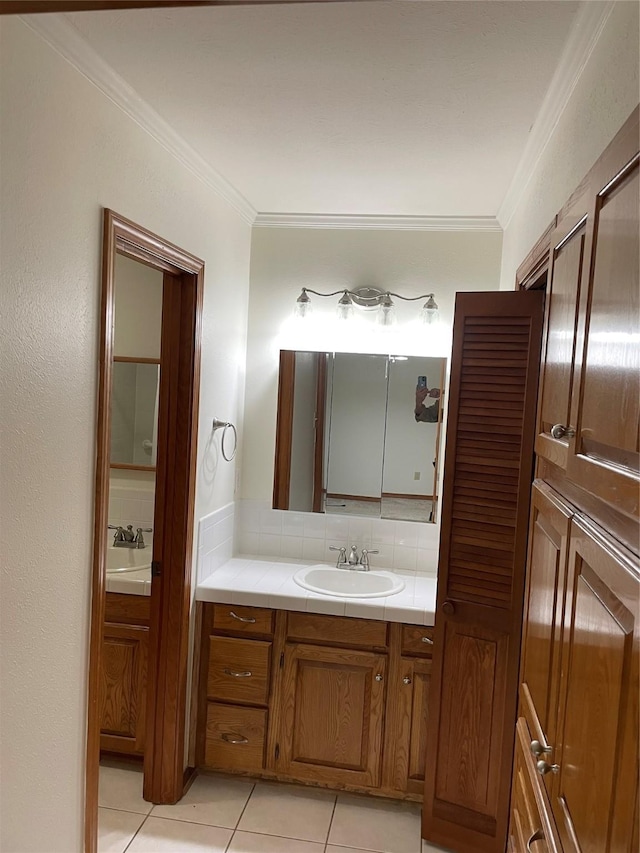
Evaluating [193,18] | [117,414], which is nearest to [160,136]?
[193,18]

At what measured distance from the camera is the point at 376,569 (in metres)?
3.26

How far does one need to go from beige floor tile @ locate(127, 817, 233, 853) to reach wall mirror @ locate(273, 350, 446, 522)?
4.73 feet

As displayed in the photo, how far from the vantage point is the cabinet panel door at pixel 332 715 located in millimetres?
2779

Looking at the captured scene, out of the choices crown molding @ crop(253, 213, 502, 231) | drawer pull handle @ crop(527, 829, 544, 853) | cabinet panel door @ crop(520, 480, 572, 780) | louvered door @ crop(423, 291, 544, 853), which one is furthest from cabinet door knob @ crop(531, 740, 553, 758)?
crown molding @ crop(253, 213, 502, 231)

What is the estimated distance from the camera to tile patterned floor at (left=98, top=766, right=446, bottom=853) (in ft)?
8.23

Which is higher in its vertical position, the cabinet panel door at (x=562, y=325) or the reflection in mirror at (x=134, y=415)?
the cabinet panel door at (x=562, y=325)

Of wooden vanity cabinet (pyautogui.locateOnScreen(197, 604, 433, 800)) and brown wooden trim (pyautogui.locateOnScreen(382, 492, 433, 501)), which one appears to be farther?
brown wooden trim (pyautogui.locateOnScreen(382, 492, 433, 501))

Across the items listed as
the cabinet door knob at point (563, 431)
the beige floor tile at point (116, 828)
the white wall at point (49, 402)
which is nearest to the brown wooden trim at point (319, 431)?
the white wall at point (49, 402)

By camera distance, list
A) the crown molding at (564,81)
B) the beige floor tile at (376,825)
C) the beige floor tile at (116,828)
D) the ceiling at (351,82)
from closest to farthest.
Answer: the crown molding at (564,81) → the ceiling at (351,82) → the beige floor tile at (116,828) → the beige floor tile at (376,825)

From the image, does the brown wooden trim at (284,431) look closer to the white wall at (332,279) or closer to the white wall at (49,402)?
the white wall at (332,279)

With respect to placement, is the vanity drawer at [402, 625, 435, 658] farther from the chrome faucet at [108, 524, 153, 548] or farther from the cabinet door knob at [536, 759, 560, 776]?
the cabinet door knob at [536, 759, 560, 776]

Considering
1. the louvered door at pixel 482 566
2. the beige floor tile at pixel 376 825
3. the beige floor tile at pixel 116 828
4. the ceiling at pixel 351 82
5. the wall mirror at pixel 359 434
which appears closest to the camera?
the ceiling at pixel 351 82

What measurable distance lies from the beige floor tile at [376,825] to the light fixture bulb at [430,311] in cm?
218

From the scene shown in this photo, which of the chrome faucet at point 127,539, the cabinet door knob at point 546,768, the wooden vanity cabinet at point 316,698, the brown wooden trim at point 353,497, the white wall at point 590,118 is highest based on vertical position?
the white wall at point 590,118
